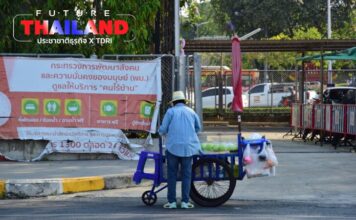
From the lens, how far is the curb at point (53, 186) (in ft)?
38.2

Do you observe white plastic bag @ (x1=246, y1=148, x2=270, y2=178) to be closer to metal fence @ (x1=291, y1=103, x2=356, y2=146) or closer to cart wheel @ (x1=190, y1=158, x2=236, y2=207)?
cart wheel @ (x1=190, y1=158, x2=236, y2=207)

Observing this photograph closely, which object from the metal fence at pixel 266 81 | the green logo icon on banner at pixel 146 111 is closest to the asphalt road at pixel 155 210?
the green logo icon on banner at pixel 146 111

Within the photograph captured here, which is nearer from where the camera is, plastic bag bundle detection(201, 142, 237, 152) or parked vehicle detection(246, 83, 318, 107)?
plastic bag bundle detection(201, 142, 237, 152)

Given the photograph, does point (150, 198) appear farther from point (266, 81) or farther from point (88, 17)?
point (266, 81)

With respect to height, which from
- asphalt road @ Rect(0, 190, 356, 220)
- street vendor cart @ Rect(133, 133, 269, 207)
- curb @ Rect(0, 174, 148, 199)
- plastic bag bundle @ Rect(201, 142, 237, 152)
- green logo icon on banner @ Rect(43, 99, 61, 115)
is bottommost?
asphalt road @ Rect(0, 190, 356, 220)

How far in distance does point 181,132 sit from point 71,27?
8.22 metres

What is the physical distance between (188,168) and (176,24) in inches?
300

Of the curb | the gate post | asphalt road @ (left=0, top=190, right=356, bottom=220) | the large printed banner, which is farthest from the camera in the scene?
the gate post

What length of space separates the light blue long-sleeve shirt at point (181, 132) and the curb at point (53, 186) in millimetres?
2694

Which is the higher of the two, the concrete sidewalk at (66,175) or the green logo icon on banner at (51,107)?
the green logo icon on banner at (51,107)

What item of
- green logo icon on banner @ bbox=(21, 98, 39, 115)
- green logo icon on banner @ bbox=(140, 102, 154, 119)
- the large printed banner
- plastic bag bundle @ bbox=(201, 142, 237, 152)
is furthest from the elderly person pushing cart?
green logo icon on banner @ bbox=(21, 98, 39, 115)

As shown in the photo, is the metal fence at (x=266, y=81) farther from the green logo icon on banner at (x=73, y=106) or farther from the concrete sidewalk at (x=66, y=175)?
the green logo icon on banner at (x=73, y=106)

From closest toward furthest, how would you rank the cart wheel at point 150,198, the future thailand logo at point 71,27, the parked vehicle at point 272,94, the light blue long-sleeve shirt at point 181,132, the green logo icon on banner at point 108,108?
the light blue long-sleeve shirt at point 181,132, the cart wheel at point 150,198, the green logo icon on banner at point 108,108, the future thailand logo at point 71,27, the parked vehicle at point 272,94

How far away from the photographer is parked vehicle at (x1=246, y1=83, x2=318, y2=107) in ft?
104
